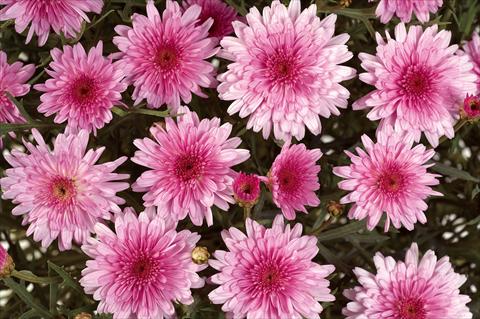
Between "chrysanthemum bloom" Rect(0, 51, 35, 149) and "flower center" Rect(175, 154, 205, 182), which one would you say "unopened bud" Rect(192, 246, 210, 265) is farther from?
"chrysanthemum bloom" Rect(0, 51, 35, 149)

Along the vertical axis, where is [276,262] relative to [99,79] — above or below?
below

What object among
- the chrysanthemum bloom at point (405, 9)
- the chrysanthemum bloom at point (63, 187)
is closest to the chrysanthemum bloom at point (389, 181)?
the chrysanthemum bloom at point (405, 9)

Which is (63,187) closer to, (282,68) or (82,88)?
(82,88)

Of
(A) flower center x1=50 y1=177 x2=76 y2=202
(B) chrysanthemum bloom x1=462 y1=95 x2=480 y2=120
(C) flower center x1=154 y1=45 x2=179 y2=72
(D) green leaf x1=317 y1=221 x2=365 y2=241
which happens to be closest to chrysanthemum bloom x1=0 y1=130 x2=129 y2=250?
(A) flower center x1=50 y1=177 x2=76 y2=202

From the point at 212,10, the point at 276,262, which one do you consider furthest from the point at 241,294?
the point at 212,10

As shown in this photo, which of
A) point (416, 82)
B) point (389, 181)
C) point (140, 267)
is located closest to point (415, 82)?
point (416, 82)

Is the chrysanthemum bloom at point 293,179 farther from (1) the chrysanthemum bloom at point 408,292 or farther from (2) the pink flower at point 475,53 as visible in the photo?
(2) the pink flower at point 475,53

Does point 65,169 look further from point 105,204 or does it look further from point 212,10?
point 212,10
